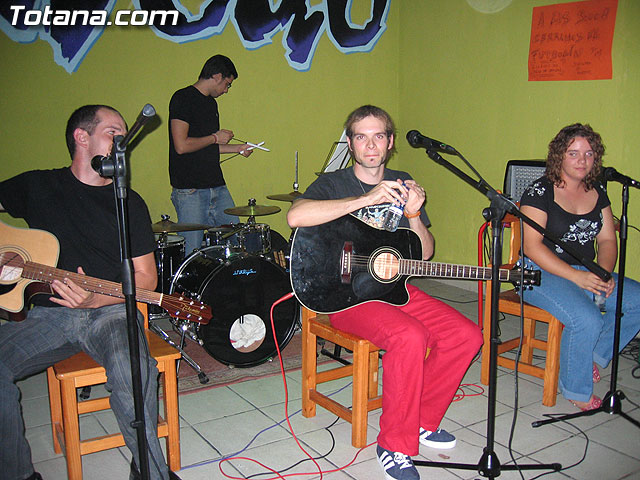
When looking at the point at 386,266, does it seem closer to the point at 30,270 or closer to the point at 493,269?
the point at 493,269

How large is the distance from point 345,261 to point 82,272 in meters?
0.97

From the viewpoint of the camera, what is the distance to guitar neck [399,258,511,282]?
2.22m

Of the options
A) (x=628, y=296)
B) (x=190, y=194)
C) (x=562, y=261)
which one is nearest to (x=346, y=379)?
(x=562, y=261)

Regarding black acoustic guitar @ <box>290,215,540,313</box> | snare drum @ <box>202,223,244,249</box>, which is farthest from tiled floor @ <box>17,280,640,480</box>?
snare drum @ <box>202,223,244,249</box>

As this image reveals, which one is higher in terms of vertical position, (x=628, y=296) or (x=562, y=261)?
(x=562, y=261)

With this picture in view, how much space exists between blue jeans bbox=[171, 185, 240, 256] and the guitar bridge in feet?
6.02

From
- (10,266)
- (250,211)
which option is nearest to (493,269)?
(10,266)

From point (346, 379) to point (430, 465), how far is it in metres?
0.94

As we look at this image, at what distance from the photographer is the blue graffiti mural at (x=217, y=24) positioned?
3660 millimetres

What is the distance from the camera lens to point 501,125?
4223mm

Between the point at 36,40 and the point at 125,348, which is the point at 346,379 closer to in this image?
the point at 125,348

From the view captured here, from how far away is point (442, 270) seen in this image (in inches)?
87.5

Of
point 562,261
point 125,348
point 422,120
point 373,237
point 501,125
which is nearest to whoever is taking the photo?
point 125,348

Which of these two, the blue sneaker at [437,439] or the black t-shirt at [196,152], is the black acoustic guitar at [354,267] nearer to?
the blue sneaker at [437,439]
